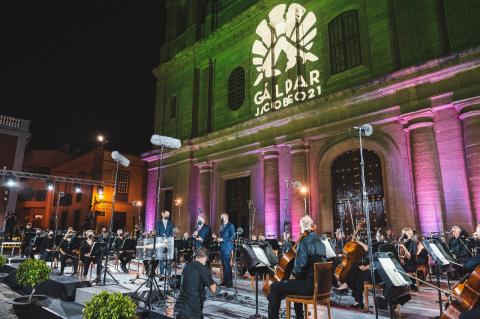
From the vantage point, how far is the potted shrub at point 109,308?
15.0ft

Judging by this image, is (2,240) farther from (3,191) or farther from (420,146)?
(420,146)

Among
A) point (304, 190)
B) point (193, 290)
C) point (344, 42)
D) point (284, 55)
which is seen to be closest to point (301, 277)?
point (193, 290)

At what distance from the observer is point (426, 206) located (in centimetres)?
1093

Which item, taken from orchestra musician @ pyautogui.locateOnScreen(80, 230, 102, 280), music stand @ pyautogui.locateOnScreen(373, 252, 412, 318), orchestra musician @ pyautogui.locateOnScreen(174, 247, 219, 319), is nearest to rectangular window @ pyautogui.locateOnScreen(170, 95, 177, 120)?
orchestra musician @ pyautogui.locateOnScreen(80, 230, 102, 280)

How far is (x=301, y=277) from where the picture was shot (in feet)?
16.2

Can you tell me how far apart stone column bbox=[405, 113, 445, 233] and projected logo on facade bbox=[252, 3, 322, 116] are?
497 cm

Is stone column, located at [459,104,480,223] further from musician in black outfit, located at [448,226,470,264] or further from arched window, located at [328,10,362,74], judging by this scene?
arched window, located at [328,10,362,74]

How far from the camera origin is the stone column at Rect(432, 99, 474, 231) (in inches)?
411

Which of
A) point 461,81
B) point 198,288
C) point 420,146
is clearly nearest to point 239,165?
point 420,146

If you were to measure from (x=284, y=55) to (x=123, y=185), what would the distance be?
22.6 metres

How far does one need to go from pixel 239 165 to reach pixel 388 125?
25.6 feet

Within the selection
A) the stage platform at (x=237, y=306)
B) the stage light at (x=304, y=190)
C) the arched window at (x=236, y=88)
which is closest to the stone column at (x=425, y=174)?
the stage platform at (x=237, y=306)

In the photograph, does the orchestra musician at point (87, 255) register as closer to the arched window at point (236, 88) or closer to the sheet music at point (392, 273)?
the sheet music at point (392, 273)

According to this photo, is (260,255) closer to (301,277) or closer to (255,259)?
(255,259)
